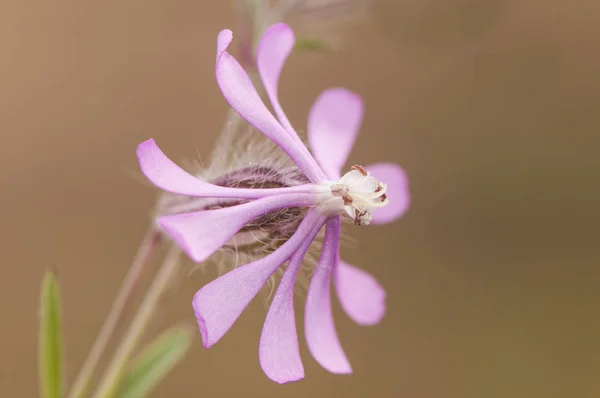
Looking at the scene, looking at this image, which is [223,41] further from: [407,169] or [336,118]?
[407,169]

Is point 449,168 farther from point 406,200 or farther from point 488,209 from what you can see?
point 406,200

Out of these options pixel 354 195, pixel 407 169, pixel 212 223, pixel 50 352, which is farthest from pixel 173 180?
pixel 407 169

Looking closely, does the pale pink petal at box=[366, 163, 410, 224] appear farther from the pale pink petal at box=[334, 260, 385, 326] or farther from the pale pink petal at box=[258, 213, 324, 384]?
the pale pink petal at box=[258, 213, 324, 384]

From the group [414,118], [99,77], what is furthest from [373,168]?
[414,118]

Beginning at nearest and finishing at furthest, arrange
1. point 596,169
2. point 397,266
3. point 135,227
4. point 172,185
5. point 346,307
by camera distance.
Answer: point 172,185 → point 346,307 → point 135,227 → point 397,266 → point 596,169

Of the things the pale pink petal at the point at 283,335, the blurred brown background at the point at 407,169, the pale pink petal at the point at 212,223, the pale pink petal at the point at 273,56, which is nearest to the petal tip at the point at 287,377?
the pale pink petal at the point at 283,335

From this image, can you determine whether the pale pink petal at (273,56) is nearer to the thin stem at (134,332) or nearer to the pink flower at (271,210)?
the pink flower at (271,210)
